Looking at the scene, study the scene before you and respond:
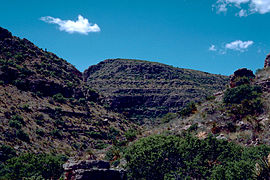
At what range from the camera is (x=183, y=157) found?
18.9 m

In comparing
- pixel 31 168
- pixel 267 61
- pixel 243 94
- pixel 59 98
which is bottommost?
pixel 31 168

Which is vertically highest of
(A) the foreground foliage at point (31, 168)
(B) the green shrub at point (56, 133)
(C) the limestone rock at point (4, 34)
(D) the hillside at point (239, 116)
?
(C) the limestone rock at point (4, 34)

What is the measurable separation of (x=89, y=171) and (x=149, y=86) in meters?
73.2

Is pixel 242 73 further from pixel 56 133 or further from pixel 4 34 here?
pixel 4 34

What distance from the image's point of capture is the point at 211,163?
18.8 metres

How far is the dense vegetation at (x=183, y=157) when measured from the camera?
17.5 metres

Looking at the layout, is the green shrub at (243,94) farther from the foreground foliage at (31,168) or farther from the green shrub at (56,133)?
the green shrub at (56,133)

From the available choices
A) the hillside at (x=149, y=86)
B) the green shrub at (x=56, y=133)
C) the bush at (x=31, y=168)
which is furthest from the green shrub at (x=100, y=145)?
the hillside at (x=149, y=86)

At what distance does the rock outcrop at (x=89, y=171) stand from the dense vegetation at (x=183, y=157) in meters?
3.25

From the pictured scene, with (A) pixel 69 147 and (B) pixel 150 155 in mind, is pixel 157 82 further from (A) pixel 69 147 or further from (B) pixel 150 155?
(B) pixel 150 155

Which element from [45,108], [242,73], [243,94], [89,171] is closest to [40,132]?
[45,108]

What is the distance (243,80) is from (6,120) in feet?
133

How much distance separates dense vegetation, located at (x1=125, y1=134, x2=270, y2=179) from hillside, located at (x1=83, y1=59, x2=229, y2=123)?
50.5 m

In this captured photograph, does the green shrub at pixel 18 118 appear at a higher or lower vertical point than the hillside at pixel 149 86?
lower
